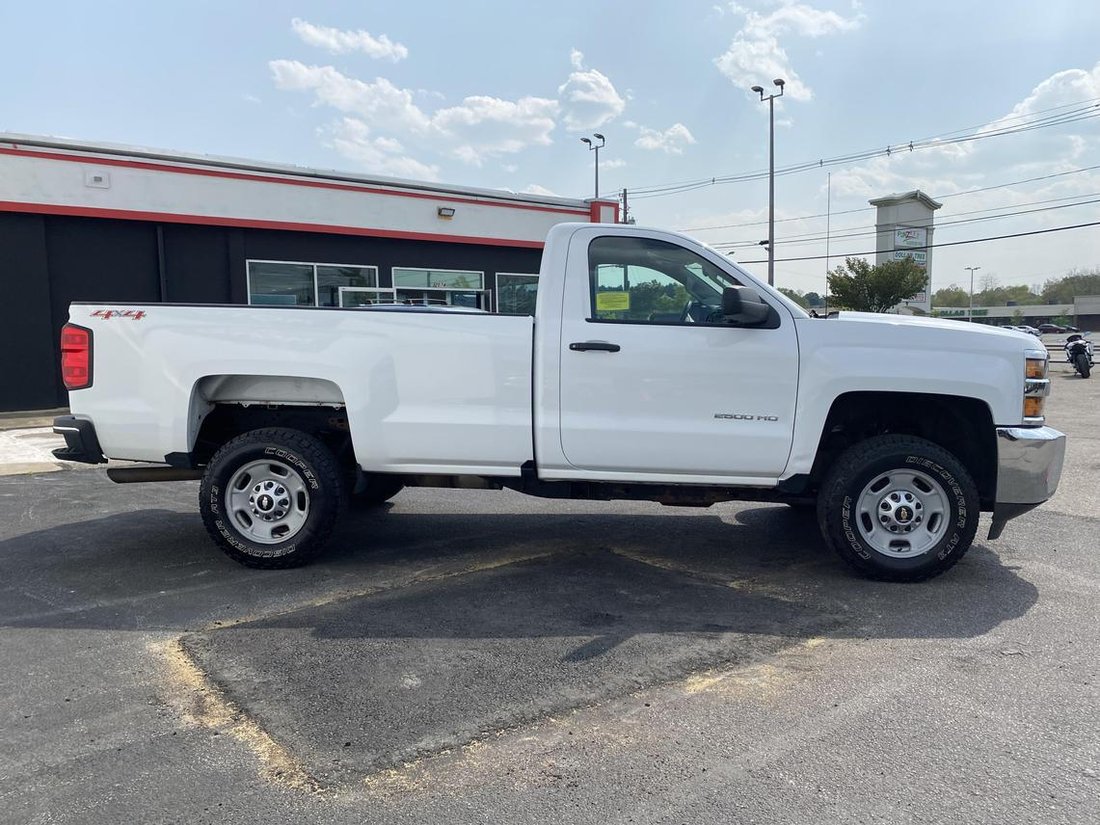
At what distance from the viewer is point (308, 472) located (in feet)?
17.8

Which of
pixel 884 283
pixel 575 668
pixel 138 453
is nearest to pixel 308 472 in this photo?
pixel 138 453

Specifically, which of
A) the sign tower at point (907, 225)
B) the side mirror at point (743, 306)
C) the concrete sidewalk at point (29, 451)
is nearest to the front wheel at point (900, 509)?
the side mirror at point (743, 306)

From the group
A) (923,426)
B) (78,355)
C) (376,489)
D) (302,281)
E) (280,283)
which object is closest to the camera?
(78,355)

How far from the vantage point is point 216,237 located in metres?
16.0

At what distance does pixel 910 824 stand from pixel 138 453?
4.95 metres

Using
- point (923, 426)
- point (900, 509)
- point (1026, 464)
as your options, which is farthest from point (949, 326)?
point (900, 509)

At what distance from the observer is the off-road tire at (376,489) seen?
5785mm

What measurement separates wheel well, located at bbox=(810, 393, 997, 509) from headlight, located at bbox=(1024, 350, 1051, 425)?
0.76 ft

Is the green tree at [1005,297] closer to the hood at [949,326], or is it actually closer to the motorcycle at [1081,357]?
the motorcycle at [1081,357]

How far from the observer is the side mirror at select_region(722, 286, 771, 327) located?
4.96 meters

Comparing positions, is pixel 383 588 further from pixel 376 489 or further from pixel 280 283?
pixel 280 283

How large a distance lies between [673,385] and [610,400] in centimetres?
40

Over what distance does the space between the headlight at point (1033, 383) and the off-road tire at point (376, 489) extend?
409cm

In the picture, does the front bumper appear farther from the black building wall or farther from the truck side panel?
the black building wall
